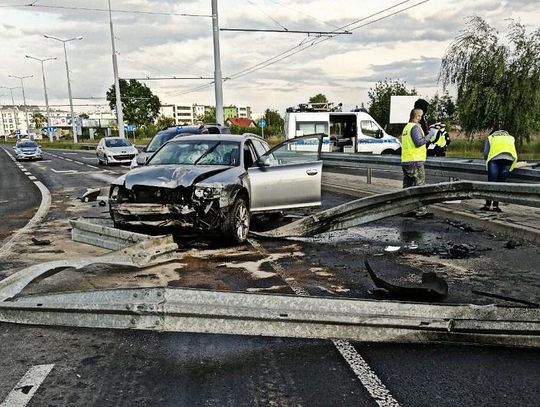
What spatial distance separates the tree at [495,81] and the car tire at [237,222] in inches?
941

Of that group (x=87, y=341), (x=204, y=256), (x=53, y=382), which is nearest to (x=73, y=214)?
(x=204, y=256)

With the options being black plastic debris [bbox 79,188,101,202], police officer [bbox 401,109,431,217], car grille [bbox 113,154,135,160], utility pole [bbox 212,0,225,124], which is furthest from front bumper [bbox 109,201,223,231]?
car grille [bbox 113,154,135,160]

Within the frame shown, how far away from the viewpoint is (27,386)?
326 cm

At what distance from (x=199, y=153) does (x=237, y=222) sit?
5.33 ft

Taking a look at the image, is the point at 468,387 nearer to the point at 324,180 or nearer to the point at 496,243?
the point at 496,243

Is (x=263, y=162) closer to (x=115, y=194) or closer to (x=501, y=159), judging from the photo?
(x=115, y=194)

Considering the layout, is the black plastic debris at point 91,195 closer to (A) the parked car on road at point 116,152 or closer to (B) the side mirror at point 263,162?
(B) the side mirror at point 263,162

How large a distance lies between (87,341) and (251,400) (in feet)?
5.49

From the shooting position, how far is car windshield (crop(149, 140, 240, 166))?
816 centimetres

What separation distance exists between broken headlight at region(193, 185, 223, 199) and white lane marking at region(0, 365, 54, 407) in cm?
375

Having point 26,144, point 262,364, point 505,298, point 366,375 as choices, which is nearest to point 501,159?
point 505,298

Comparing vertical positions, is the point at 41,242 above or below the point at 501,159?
below

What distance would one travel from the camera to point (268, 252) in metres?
7.00

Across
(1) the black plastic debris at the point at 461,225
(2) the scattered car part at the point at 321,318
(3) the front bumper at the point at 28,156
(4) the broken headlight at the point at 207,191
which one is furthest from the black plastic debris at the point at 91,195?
(3) the front bumper at the point at 28,156
